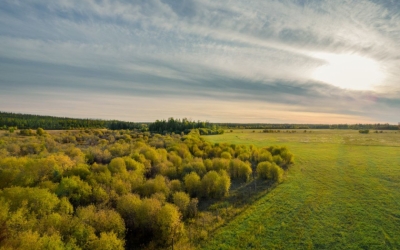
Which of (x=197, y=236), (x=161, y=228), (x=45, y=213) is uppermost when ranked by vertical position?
(x=45, y=213)

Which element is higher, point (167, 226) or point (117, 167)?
point (117, 167)

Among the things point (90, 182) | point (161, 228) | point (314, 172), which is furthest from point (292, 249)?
point (314, 172)

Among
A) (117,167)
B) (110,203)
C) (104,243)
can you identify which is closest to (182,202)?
(110,203)

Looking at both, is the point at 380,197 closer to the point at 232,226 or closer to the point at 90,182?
the point at 232,226

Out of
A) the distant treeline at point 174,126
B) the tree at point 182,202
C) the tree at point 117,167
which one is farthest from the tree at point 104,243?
the distant treeline at point 174,126

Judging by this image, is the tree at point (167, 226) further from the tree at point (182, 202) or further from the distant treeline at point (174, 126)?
the distant treeline at point (174, 126)

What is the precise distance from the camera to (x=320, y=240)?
1920 cm

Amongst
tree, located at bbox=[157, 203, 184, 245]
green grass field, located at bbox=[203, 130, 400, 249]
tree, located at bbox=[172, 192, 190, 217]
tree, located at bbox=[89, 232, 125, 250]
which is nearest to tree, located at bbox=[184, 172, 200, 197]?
tree, located at bbox=[172, 192, 190, 217]

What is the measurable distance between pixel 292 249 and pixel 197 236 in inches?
317

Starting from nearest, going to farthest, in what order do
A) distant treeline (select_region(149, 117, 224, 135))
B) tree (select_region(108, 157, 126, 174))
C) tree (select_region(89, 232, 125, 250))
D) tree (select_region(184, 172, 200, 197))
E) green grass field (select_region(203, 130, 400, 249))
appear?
1. tree (select_region(89, 232, 125, 250))
2. green grass field (select_region(203, 130, 400, 249))
3. tree (select_region(184, 172, 200, 197))
4. tree (select_region(108, 157, 126, 174))
5. distant treeline (select_region(149, 117, 224, 135))

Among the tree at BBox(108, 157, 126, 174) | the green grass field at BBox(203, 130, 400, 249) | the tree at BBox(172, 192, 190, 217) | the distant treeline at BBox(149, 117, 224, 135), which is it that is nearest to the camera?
the green grass field at BBox(203, 130, 400, 249)

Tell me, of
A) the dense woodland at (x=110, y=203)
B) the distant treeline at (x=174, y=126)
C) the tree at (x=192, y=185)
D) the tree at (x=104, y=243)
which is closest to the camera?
the tree at (x=104, y=243)

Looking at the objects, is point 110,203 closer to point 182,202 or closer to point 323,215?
point 182,202

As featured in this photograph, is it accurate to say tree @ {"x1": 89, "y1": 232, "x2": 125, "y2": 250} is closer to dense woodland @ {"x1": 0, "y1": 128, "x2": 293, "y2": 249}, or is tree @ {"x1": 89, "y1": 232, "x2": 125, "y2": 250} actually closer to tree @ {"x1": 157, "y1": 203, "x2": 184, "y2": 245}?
dense woodland @ {"x1": 0, "y1": 128, "x2": 293, "y2": 249}
